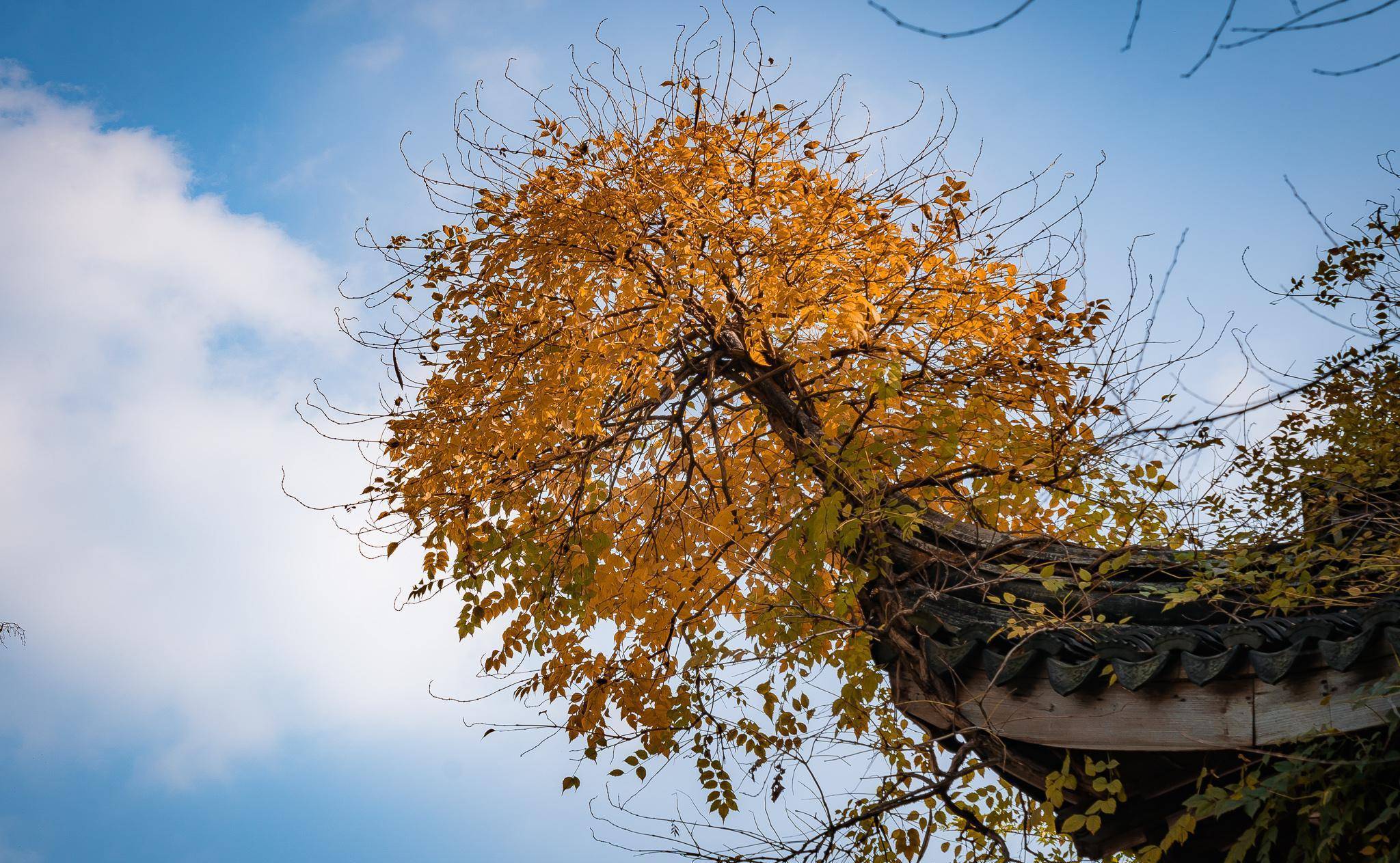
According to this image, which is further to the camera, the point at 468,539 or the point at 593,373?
the point at 468,539

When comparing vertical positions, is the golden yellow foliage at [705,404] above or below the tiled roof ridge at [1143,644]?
above

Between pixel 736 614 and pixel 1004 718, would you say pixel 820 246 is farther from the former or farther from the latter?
pixel 1004 718

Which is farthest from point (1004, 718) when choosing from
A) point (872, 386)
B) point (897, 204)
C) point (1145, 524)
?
point (897, 204)

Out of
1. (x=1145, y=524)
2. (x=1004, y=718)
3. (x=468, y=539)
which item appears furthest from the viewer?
(x=468, y=539)

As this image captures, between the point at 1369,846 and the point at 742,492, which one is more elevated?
the point at 742,492

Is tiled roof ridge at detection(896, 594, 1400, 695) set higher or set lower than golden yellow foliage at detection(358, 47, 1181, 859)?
lower

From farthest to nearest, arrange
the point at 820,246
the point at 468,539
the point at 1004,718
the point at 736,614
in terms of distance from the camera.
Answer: the point at 468,539 < the point at 820,246 < the point at 736,614 < the point at 1004,718

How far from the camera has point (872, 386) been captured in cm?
671

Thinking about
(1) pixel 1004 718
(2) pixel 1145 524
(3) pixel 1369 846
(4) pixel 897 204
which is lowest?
(3) pixel 1369 846

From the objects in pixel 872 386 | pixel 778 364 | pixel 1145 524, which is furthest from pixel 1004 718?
pixel 778 364

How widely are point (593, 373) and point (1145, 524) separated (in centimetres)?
377

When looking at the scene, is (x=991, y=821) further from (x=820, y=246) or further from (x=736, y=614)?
(x=820, y=246)

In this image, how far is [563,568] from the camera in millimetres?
7230

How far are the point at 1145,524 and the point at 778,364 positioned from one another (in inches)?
109
